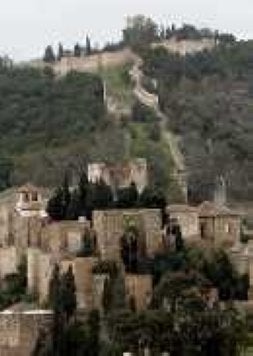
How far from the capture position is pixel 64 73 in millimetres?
93625

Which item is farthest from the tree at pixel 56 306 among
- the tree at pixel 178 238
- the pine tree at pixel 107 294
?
the tree at pixel 178 238

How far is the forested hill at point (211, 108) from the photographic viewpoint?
245 feet

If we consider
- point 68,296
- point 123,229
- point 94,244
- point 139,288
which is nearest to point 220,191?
point 94,244

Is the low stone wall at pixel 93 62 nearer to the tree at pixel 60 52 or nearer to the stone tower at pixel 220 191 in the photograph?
the tree at pixel 60 52

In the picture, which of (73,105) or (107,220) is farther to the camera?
(73,105)

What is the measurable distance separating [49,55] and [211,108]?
44.4 feet

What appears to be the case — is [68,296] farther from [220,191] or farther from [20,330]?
[220,191]

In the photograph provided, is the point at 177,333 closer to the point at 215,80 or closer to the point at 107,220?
the point at 107,220

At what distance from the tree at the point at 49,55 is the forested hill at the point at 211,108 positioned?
15.3 ft

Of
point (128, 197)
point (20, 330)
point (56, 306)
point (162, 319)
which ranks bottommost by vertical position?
point (20, 330)

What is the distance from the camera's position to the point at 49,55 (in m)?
97.4

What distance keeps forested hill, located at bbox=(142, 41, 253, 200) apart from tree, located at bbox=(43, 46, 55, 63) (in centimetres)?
466

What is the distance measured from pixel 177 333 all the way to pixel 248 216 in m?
21.4

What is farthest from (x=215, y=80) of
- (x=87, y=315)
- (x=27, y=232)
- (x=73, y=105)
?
(x=87, y=315)
